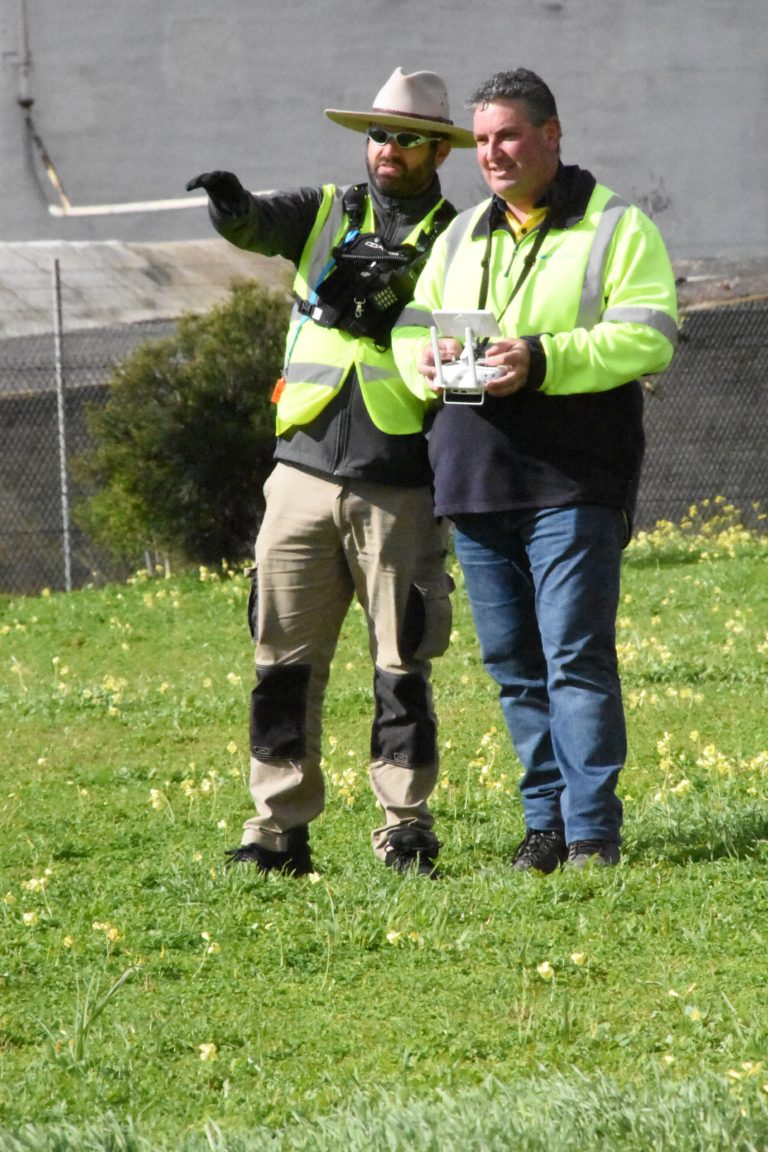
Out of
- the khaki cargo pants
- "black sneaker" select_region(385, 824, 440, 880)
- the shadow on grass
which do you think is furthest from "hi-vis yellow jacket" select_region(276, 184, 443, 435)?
the shadow on grass

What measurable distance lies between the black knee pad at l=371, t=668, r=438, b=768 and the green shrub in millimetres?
8530

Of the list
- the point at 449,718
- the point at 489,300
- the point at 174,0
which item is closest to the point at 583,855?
the point at 489,300

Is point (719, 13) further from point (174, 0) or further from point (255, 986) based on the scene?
point (255, 986)

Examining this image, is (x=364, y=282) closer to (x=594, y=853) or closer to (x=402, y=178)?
(x=402, y=178)

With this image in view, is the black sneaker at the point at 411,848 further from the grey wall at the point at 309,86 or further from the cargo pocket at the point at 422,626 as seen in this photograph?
the grey wall at the point at 309,86

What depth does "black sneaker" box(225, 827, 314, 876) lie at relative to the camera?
482 cm

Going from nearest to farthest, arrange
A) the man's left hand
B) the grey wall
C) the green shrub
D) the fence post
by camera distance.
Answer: the man's left hand < the green shrub < the fence post < the grey wall

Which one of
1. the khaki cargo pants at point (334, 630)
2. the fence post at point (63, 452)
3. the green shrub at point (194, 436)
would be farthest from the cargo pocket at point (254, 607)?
the fence post at point (63, 452)

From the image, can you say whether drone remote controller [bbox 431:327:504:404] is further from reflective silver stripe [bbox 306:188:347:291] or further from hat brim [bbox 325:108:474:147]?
hat brim [bbox 325:108:474:147]

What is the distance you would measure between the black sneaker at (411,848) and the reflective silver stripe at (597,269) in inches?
60.7

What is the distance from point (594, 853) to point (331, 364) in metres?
1.58

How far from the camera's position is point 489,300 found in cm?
469

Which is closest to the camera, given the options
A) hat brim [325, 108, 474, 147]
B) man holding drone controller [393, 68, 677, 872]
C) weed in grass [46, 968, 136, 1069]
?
weed in grass [46, 968, 136, 1069]

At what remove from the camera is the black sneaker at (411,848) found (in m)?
4.79
